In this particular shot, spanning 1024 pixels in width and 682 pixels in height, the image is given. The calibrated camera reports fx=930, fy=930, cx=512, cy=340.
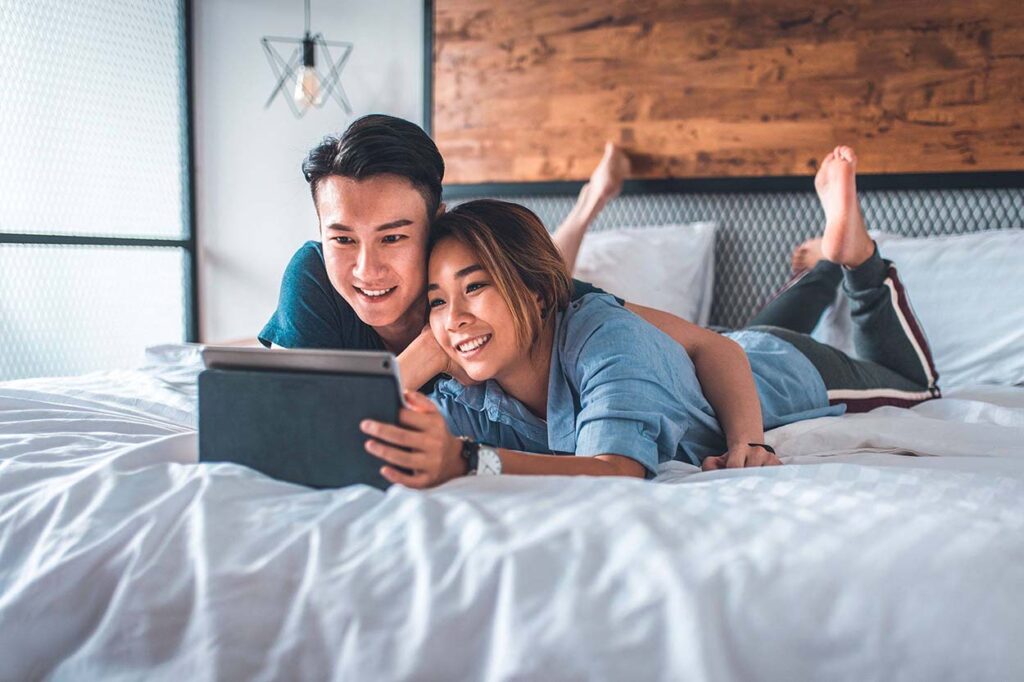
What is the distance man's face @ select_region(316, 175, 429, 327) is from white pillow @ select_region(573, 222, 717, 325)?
132 centimetres

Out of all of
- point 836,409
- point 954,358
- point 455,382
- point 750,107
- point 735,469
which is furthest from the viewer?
point 750,107

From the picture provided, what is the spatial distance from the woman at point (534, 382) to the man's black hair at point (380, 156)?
13 centimetres

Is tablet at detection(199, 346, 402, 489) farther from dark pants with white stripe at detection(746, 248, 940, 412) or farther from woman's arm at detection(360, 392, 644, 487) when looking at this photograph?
dark pants with white stripe at detection(746, 248, 940, 412)

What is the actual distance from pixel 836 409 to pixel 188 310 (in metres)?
3.27

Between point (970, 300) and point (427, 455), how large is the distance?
72.5 inches

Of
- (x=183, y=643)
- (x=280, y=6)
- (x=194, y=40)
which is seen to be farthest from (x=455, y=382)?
(x=194, y=40)

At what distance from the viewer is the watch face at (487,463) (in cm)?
117

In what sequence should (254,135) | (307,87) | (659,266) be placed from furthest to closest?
(254,135), (307,87), (659,266)

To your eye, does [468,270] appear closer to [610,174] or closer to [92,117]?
[610,174]

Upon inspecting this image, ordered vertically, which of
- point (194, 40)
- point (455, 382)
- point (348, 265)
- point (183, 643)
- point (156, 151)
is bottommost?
point (183, 643)

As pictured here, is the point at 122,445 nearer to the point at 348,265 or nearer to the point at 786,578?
the point at 348,265

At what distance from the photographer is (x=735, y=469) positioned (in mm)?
1338

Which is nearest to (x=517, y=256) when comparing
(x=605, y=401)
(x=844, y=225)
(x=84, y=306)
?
(x=605, y=401)

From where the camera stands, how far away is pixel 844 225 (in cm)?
221
